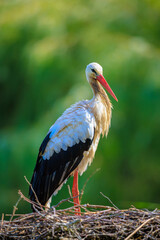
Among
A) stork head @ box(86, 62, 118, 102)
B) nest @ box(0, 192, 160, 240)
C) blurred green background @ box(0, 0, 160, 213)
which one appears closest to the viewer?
nest @ box(0, 192, 160, 240)

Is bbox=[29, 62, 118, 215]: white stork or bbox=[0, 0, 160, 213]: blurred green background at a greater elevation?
bbox=[0, 0, 160, 213]: blurred green background

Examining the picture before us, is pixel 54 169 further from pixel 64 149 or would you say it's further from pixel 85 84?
pixel 85 84

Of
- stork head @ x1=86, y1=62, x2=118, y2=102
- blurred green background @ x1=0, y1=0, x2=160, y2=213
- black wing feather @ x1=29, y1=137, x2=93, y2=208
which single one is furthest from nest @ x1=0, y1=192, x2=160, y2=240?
blurred green background @ x1=0, y1=0, x2=160, y2=213

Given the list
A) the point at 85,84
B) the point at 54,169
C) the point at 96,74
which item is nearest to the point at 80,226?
the point at 54,169

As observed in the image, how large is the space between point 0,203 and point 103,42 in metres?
4.60

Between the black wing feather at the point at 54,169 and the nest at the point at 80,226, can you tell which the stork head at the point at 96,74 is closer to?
the black wing feather at the point at 54,169

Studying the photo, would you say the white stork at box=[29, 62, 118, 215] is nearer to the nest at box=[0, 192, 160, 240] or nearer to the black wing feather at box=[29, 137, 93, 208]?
the black wing feather at box=[29, 137, 93, 208]

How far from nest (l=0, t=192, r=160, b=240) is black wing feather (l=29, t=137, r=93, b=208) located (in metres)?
1.00

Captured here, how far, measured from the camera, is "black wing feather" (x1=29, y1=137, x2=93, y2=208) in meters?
5.14

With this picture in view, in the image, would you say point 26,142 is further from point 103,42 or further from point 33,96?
point 103,42

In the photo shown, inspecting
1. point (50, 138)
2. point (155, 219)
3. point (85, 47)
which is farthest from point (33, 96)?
point (155, 219)

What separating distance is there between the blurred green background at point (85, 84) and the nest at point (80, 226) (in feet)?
20.2

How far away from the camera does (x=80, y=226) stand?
397 centimetres

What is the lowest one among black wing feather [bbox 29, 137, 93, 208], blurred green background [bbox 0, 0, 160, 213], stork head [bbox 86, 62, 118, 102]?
black wing feather [bbox 29, 137, 93, 208]
